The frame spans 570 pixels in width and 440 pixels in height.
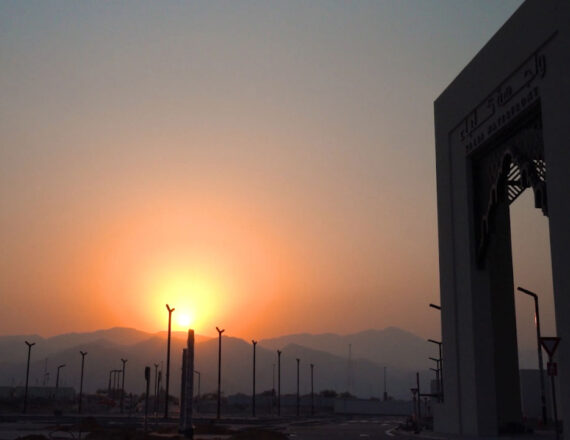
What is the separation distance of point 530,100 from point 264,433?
63.7ft

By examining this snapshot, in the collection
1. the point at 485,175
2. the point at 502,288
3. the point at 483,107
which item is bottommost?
the point at 502,288

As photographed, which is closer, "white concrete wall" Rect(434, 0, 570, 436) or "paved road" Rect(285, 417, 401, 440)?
"white concrete wall" Rect(434, 0, 570, 436)

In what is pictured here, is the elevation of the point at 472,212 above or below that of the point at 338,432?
above

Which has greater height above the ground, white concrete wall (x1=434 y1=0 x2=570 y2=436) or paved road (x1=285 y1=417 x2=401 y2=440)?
white concrete wall (x1=434 y1=0 x2=570 y2=436)

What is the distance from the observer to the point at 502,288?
38062 millimetres

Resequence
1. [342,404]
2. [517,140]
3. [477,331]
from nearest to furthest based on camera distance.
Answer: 1. [517,140]
2. [477,331]
3. [342,404]

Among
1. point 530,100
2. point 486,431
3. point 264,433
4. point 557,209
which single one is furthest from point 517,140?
point 264,433

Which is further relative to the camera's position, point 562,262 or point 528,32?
point 528,32

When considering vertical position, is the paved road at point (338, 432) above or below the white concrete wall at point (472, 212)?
below

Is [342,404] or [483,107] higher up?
[483,107]

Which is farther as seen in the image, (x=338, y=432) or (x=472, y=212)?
(x=338, y=432)

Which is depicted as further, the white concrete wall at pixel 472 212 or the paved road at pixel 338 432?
the paved road at pixel 338 432

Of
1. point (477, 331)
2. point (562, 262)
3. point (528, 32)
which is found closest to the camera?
point (562, 262)

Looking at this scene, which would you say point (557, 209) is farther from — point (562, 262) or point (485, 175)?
point (485, 175)
